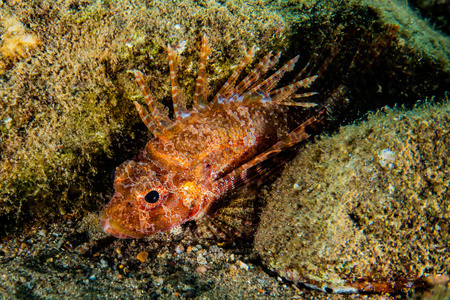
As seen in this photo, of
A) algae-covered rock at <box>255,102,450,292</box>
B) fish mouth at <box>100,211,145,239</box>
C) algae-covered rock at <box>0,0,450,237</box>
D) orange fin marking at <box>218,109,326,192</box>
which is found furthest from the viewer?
orange fin marking at <box>218,109,326,192</box>

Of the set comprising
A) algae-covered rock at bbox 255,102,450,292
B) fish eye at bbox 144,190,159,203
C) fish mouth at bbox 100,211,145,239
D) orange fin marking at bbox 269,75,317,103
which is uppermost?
orange fin marking at bbox 269,75,317,103

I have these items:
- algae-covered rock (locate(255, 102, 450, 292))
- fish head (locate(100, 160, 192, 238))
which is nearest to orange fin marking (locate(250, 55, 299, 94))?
algae-covered rock (locate(255, 102, 450, 292))

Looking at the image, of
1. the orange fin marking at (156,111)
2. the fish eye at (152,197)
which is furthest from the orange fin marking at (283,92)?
the fish eye at (152,197)

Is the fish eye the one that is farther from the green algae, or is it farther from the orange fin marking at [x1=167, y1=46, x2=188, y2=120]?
the orange fin marking at [x1=167, y1=46, x2=188, y2=120]

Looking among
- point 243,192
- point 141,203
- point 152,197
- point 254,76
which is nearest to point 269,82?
point 254,76

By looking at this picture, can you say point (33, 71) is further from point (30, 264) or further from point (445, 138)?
point (445, 138)

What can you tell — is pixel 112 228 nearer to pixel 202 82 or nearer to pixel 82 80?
pixel 82 80

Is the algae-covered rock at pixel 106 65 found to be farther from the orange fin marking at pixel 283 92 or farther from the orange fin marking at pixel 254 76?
the orange fin marking at pixel 283 92
